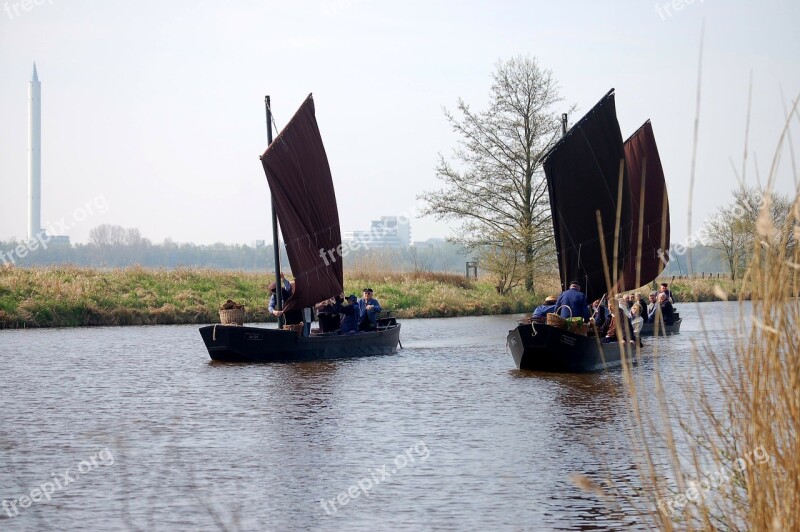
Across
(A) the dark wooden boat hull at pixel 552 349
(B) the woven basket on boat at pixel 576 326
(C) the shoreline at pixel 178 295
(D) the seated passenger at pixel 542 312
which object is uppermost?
(C) the shoreline at pixel 178 295

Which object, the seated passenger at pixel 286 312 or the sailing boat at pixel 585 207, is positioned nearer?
the sailing boat at pixel 585 207

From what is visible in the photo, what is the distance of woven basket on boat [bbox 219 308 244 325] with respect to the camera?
70.4 ft

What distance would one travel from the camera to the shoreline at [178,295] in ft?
107

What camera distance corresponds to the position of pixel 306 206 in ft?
73.1

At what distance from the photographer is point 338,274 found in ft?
77.0

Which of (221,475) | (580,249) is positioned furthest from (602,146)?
(221,475)

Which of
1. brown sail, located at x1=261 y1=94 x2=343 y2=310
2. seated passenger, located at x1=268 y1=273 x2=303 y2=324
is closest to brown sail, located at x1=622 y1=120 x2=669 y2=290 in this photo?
brown sail, located at x1=261 y1=94 x2=343 y2=310

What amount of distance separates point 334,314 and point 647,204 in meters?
11.0

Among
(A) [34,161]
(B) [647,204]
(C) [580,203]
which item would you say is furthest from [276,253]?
(A) [34,161]

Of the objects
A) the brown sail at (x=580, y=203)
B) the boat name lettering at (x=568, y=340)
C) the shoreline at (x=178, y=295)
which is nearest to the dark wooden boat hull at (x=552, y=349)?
the boat name lettering at (x=568, y=340)

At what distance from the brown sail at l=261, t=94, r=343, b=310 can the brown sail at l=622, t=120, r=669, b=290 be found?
6.42 meters

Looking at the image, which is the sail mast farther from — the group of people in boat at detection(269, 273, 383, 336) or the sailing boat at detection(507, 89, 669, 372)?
the sailing boat at detection(507, 89, 669, 372)

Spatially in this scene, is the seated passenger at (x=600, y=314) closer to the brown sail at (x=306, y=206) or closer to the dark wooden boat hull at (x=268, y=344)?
the dark wooden boat hull at (x=268, y=344)

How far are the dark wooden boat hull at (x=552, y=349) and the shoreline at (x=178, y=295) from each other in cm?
942
